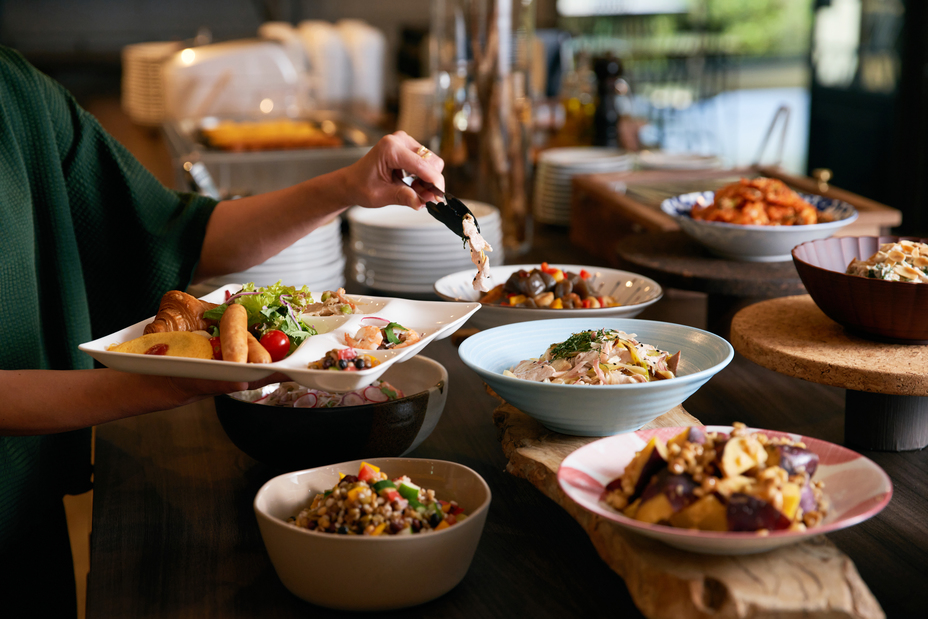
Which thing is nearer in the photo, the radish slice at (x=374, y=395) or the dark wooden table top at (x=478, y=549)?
the dark wooden table top at (x=478, y=549)

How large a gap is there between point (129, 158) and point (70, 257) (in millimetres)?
209

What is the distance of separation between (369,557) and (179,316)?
427 millimetres

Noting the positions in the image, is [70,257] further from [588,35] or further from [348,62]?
[588,35]

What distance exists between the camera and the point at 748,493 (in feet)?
2.30

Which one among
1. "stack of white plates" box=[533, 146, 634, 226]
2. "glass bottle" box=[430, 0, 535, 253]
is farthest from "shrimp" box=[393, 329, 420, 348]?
"stack of white plates" box=[533, 146, 634, 226]

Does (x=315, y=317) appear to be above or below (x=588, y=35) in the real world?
below

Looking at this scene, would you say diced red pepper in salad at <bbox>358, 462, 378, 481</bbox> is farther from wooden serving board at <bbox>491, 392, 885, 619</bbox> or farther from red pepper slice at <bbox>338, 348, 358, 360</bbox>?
wooden serving board at <bbox>491, 392, 885, 619</bbox>

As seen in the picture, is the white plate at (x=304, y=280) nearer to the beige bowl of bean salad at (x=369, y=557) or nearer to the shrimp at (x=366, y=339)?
the shrimp at (x=366, y=339)

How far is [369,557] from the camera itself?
29.7 inches

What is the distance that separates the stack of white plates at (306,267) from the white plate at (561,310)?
363mm

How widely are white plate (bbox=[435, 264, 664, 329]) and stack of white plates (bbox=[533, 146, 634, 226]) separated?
3.01ft

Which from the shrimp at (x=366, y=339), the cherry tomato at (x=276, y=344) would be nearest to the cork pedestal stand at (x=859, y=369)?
the shrimp at (x=366, y=339)

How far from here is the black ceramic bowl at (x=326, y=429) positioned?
3.19 feet

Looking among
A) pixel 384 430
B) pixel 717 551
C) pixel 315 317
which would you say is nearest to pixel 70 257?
pixel 315 317
